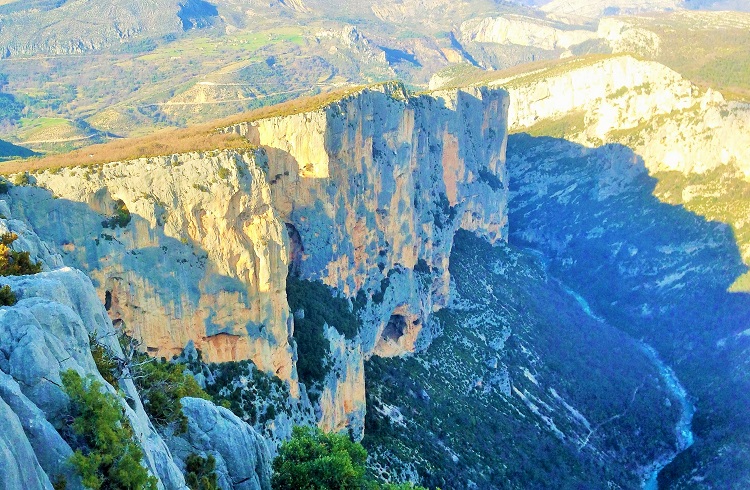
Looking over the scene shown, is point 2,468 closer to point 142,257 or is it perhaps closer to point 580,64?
point 142,257

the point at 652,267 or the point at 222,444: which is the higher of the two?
the point at 222,444

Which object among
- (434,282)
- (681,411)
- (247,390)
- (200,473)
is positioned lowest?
(681,411)

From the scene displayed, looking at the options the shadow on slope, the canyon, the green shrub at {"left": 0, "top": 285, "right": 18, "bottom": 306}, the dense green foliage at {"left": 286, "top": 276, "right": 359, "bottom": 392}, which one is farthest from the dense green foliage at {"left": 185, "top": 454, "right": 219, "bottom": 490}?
the shadow on slope

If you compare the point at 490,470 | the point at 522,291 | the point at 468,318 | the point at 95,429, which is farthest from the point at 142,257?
the point at 522,291

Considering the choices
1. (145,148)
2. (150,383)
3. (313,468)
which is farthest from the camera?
(145,148)

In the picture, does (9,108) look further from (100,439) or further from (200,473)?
(100,439)

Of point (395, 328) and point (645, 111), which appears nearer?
point (395, 328)

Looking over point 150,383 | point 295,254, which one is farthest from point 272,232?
point 150,383
